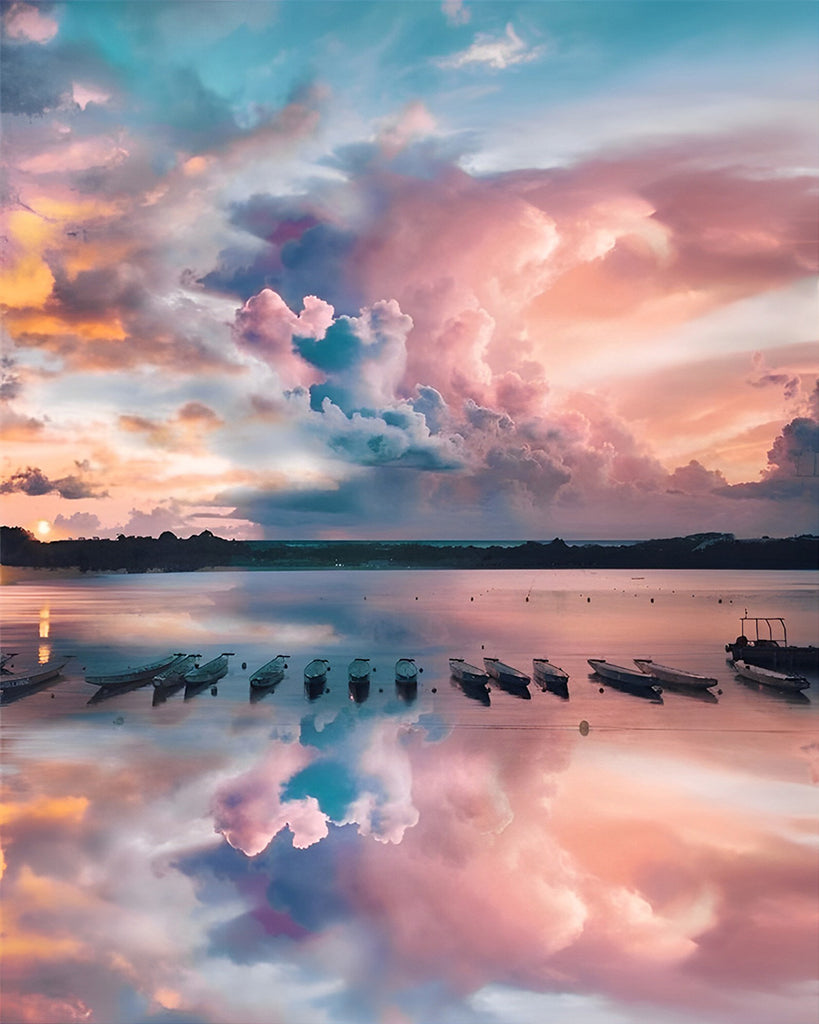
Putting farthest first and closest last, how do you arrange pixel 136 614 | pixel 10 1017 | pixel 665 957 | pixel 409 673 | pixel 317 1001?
1. pixel 136 614
2. pixel 409 673
3. pixel 665 957
4. pixel 317 1001
5. pixel 10 1017

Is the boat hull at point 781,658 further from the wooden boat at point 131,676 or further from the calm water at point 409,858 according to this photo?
the wooden boat at point 131,676

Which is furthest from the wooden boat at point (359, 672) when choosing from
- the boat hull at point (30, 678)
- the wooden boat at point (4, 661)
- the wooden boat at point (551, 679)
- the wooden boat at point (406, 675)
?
the wooden boat at point (4, 661)

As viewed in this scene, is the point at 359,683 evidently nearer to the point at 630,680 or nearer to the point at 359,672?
the point at 359,672

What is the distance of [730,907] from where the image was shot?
17.1 metres

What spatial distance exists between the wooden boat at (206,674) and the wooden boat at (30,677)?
272 inches

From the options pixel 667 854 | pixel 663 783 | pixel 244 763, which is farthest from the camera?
pixel 244 763

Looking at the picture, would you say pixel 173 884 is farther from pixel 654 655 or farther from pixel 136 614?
pixel 136 614

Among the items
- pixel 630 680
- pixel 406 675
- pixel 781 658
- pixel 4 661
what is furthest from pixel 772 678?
pixel 4 661

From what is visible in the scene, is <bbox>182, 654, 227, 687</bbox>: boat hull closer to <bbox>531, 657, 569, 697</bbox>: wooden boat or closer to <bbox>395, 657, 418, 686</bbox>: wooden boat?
<bbox>395, 657, 418, 686</bbox>: wooden boat

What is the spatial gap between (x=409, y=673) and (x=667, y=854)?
2343cm

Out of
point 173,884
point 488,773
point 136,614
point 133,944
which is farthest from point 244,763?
point 136,614

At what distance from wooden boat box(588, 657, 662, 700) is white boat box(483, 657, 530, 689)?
17.2 ft

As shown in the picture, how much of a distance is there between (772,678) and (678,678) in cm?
462

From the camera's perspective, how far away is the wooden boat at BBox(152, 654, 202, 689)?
4031 centimetres
